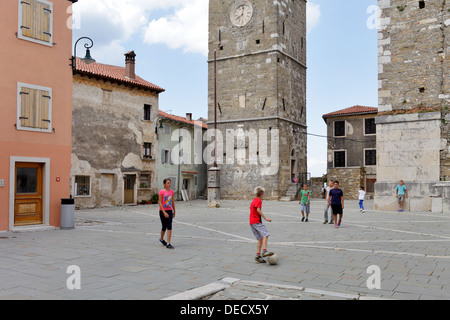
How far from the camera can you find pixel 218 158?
34.8 metres

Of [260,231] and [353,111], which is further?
[353,111]

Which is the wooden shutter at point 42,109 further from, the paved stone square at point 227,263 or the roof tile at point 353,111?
the roof tile at point 353,111

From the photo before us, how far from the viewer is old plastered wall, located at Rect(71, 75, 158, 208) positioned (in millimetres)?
25734

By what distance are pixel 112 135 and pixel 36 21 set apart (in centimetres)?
1497

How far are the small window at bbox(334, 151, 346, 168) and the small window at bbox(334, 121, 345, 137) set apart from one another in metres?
1.77

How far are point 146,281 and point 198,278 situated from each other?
32.2 inches

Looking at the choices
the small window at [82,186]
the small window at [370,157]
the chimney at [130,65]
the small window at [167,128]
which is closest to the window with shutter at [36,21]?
the small window at [82,186]

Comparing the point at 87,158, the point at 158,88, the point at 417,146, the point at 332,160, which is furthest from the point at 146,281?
the point at 332,160

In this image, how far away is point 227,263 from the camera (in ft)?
25.1

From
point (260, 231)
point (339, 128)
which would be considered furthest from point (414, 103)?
point (339, 128)

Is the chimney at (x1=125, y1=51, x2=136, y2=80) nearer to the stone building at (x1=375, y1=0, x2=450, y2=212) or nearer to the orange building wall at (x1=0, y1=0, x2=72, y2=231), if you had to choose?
the orange building wall at (x1=0, y1=0, x2=72, y2=231)

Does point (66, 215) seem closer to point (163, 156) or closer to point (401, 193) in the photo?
point (401, 193)
